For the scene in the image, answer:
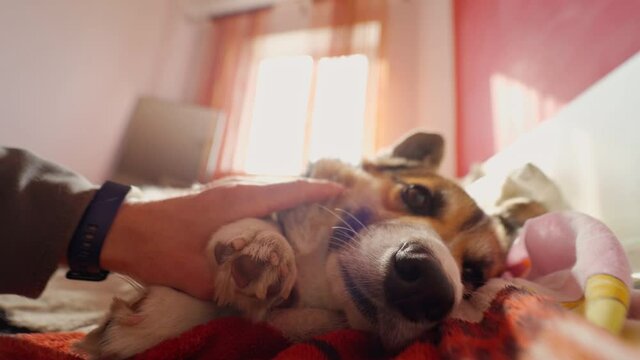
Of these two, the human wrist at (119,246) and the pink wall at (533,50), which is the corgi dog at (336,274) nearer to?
the human wrist at (119,246)

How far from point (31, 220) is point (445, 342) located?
0.79 metres

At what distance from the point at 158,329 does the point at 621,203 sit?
3.14ft

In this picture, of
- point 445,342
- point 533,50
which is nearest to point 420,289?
point 445,342

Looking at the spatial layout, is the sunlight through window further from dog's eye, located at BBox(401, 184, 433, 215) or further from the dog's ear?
dog's eye, located at BBox(401, 184, 433, 215)

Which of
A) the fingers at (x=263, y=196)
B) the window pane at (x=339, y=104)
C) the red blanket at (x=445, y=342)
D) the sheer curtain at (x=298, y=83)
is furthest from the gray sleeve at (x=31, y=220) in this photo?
the window pane at (x=339, y=104)

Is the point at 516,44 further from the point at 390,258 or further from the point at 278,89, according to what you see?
the point at 278,89

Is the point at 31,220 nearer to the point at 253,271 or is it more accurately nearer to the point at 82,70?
the point at 253,271

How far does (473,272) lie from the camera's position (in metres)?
0.90

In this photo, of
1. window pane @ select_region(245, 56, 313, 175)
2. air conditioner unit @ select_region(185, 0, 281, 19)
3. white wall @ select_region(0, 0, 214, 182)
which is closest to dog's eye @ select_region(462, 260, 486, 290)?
window pane @ select_region(245, 56, 313, 175)

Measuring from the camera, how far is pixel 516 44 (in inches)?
57.7

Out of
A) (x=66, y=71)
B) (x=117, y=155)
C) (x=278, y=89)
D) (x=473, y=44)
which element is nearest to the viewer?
(x=473, y=44)

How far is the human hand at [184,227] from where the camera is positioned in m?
0.73

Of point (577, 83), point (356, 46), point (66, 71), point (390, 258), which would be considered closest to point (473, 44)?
point (577, 83)

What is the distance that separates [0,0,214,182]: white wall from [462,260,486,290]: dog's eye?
→ 283cm
